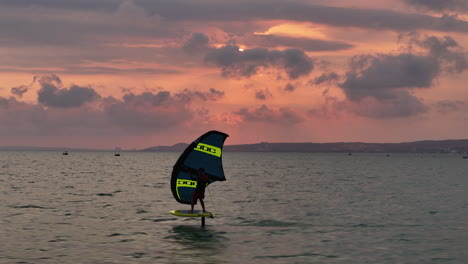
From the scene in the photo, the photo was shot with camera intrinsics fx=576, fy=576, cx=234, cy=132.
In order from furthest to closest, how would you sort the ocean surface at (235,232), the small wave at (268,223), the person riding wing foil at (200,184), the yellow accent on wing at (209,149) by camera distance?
the small wave at (268,223) < the yellow accent on wing at (209,149) < the person riding wing foil at (200,184) < the ocean surface at (235,232)

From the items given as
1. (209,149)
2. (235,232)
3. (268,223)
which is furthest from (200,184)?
(268,223)

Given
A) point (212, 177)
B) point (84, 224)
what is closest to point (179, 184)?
point (212, 177)

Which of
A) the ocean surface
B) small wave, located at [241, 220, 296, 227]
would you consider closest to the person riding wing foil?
the ocean surface

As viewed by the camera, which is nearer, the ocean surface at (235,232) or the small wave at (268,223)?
the ocean surface at (235,232)

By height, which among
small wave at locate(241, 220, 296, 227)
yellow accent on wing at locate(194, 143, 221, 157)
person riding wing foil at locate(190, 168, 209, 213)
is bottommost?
small wave at locate(241, 220, 296, 227)

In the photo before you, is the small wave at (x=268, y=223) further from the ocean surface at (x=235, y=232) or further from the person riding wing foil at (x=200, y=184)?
the person riding wing foil at (x=200, y=184)

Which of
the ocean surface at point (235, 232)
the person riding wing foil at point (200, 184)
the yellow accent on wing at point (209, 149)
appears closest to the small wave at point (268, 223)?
the ocean surface at point (235, 232)

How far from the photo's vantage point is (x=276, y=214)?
37719 millimetres

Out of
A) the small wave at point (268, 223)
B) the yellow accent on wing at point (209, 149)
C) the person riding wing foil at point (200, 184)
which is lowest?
the small wave at point (268, 223)

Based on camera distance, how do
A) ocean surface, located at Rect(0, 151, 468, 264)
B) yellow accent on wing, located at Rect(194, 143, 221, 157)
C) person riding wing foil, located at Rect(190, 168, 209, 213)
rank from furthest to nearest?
yellow accent on wing, located at Rect(194, 143, 221, 157), person riding wing foil, located at Rect(190, 168, 209, 213), ocean surface, located at Rect(0, 151, 468, 264)

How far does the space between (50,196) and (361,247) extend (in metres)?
33.3

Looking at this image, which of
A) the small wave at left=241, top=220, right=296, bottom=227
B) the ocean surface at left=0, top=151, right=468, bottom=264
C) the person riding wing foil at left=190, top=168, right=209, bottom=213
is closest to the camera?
the ocean surface at left=0, top=151, right=468, bottom=264

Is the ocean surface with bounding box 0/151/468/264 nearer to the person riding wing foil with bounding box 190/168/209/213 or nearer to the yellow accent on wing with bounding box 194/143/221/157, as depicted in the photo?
the person riding wing foil with bounding box 190/168/209/213

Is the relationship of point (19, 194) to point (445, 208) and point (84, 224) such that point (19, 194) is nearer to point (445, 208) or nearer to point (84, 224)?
point (84, 224)
